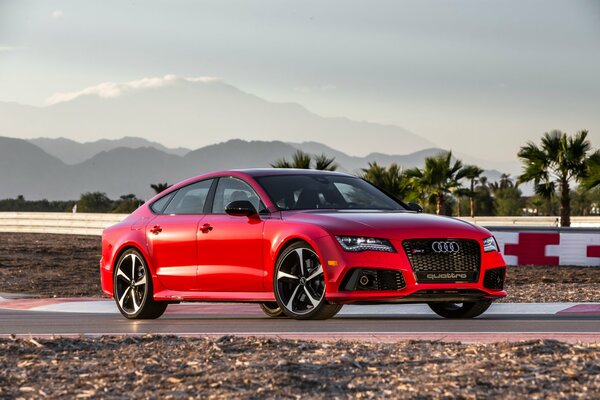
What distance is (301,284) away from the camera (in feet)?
39.4

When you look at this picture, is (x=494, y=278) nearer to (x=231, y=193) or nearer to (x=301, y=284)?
(x=301, y=284)

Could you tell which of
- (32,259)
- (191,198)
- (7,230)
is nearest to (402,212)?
(191,198)

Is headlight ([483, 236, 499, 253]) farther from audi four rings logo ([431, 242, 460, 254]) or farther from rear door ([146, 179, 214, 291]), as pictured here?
rear door ([146, 179, 214, 291])

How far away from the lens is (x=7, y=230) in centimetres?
5406

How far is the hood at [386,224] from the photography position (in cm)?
1180

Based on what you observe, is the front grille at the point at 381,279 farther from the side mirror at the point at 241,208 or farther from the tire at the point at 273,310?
the tire at the point at 273,310

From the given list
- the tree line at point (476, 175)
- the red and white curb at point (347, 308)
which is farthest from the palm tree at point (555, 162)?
the red and white curb at point (347, 308)

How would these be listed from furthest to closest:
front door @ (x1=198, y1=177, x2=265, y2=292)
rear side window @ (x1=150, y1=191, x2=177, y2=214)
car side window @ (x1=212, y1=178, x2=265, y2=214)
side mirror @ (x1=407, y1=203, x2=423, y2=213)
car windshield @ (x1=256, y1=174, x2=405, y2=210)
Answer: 1. rear side window @ (x1=150, y1=191, x2=177, y2=214)
2. side mirror @ (x1=407, y1=203, x2=423, y2=213)
3. car side window @ (x1=212, y1=178, x2=265, y2=214)
4. car windshield @ (x1=256, y1=174, x2=405, y2=210)
5. front door @ (x1=198, y1=177, x2=265, y2=292)

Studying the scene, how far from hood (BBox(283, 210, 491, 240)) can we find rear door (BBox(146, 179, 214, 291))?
1.32 m

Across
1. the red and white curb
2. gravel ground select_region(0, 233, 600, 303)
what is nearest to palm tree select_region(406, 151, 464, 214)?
gravel ground select_region(0, 233, 600, 303)

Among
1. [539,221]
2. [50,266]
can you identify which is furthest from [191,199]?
[539,221]

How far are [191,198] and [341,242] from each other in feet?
8.18

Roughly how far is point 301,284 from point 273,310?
167 centimetres

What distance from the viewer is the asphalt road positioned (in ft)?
35.4
